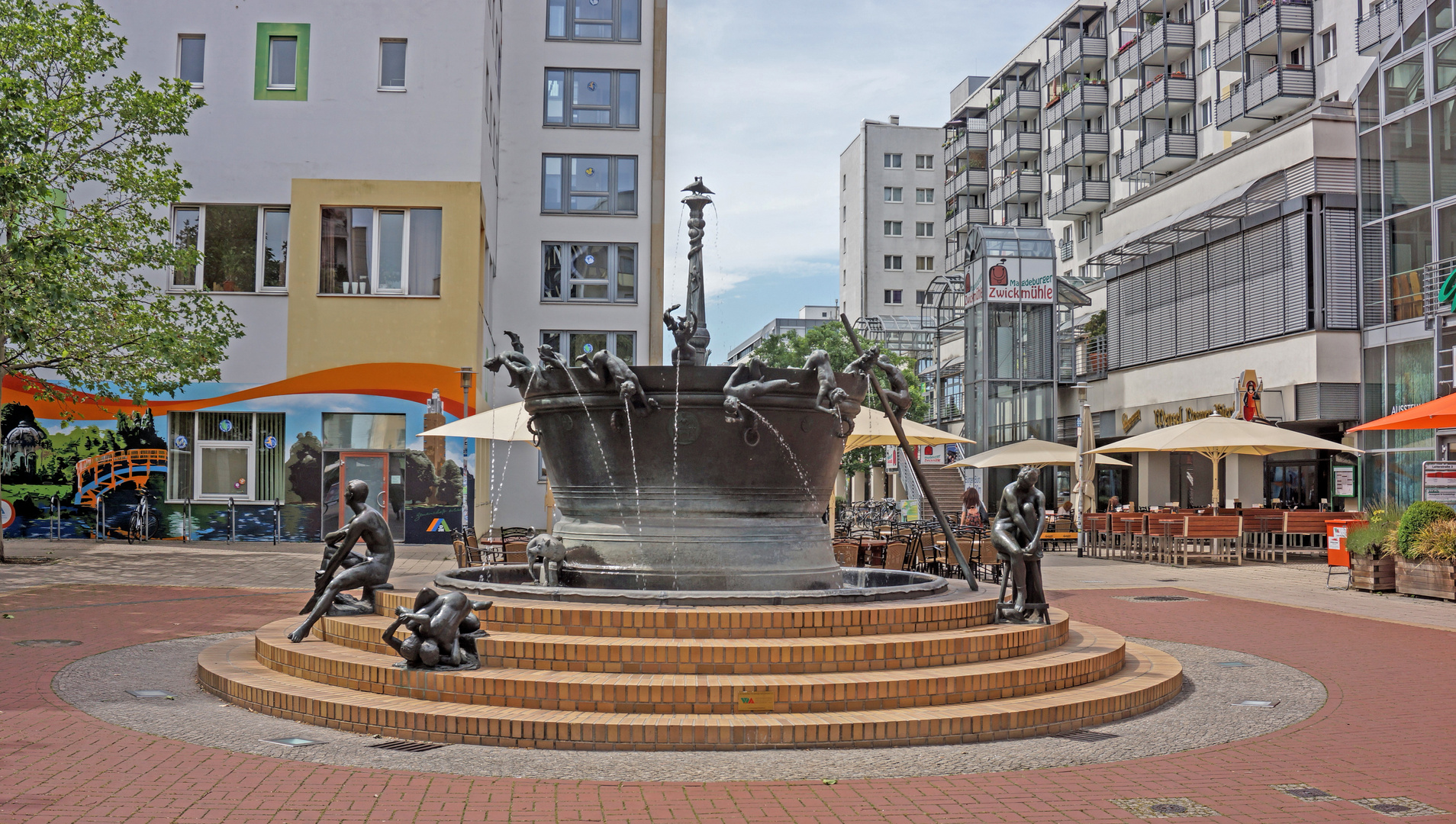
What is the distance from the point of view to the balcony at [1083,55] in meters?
54.0

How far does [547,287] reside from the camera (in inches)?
1416

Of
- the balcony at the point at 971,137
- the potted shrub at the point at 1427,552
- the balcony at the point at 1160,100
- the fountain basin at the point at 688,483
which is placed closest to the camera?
the fountain basin at the point at 688,483

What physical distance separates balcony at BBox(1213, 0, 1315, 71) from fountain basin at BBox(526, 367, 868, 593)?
36.0 meters

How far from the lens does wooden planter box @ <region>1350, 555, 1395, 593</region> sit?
1698 cm

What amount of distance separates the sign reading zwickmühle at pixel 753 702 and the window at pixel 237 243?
22.9m

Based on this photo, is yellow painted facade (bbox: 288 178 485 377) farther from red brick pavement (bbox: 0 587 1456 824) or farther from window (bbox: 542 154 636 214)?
red brick pavement (bbox: 0 587 1456 824)

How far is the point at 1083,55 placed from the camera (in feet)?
178

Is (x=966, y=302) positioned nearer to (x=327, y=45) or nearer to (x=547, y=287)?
(x=547, y=287)

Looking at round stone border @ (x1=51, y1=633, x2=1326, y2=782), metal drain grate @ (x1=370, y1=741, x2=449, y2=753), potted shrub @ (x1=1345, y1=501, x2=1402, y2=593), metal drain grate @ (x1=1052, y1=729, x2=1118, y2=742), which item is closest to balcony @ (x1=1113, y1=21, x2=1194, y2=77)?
potted shrub @ (x1=1345, y1=501, x2=1402, y2=593)

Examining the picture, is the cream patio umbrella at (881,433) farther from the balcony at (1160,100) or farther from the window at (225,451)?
the balcony at (1160,100)

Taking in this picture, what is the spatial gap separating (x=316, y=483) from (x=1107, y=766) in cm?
2346

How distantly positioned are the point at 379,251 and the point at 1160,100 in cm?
3261

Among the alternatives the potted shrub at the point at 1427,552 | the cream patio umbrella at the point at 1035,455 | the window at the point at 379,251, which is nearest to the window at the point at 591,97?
the window at the point at 379,251

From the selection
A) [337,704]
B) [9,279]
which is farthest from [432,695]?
[9,279]
